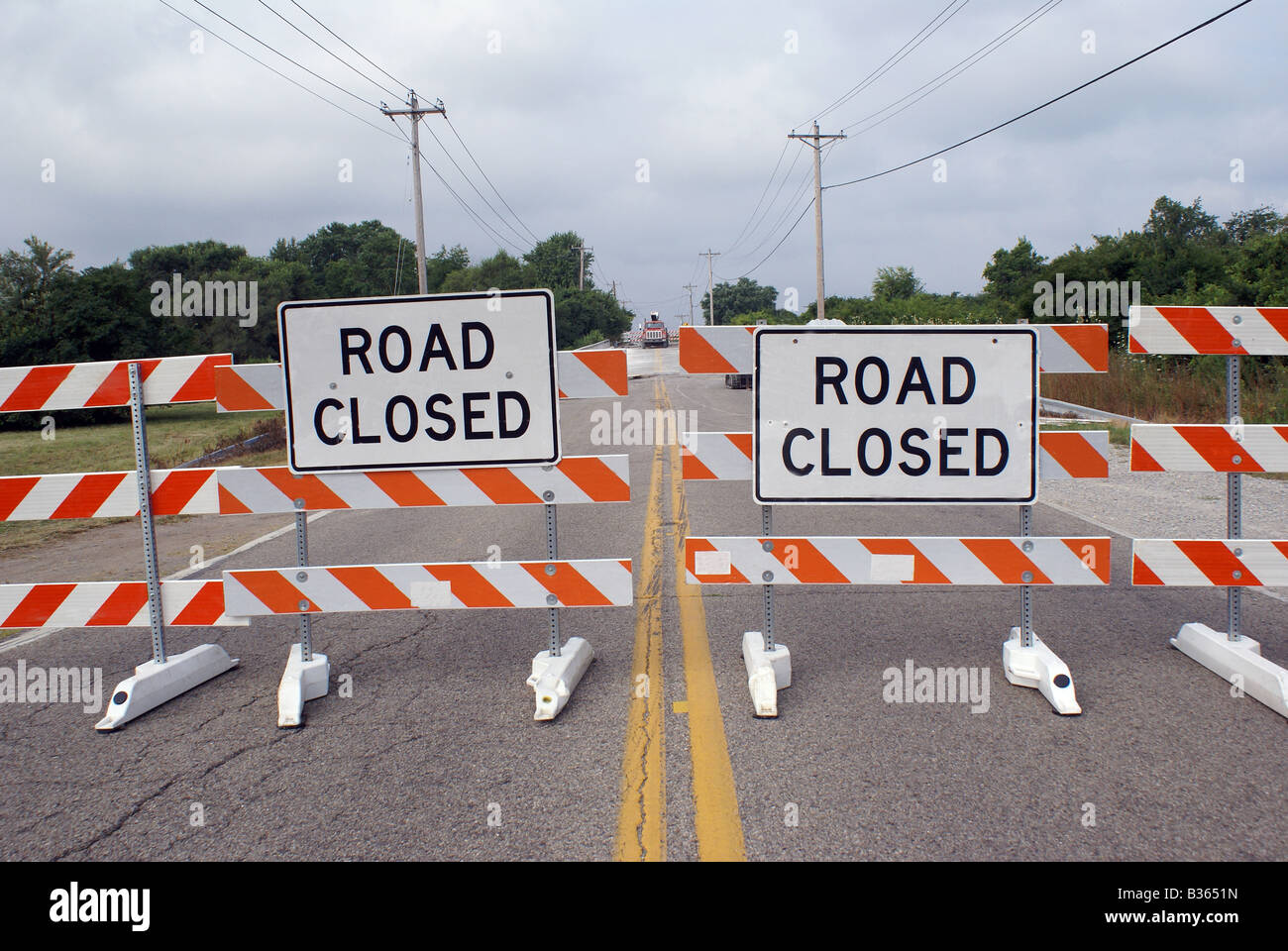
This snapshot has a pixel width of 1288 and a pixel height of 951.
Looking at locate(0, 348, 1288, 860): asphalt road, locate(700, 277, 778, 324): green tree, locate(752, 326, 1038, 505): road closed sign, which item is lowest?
locate(0, 348, 1288, 860): asphalt road

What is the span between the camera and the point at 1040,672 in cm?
487

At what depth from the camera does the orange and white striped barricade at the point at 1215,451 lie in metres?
4.98

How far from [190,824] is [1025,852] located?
322 cm

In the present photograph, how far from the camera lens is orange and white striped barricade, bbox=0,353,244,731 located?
518 centimetres

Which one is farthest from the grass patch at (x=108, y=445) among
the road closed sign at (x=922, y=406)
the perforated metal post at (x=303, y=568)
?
the road closed sign at (x=922, y=406)

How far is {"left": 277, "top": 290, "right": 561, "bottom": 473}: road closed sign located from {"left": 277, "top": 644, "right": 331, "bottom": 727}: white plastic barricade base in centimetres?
106

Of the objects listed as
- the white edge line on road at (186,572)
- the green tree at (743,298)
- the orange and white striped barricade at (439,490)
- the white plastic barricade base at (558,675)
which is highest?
the green tree at (743,298)

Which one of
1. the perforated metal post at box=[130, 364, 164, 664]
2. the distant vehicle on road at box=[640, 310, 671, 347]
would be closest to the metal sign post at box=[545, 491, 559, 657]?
the perforated metal post at box=[130, 364, 164, 664]

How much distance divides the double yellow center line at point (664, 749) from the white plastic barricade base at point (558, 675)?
0.32m

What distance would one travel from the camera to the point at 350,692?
5137 millimetres

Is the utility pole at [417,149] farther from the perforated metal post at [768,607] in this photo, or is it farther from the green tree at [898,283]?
the green tree at [898,283]

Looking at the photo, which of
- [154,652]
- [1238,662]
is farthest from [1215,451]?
[154,652]

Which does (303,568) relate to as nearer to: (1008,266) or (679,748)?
(679,748)

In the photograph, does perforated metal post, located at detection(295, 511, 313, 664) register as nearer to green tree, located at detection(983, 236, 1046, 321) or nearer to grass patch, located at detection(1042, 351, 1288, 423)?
grass patch, located at detection(1042, 351, 1288, 423)
